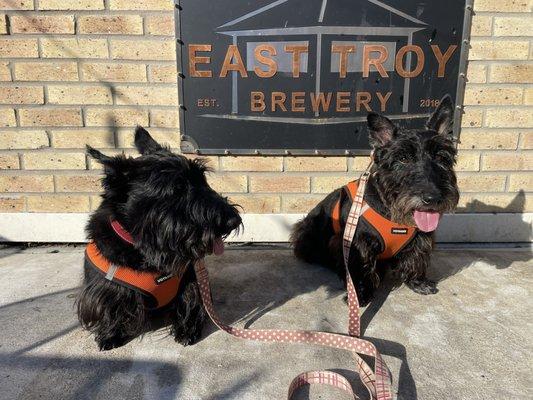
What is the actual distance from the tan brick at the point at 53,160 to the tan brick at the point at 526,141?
4.19m

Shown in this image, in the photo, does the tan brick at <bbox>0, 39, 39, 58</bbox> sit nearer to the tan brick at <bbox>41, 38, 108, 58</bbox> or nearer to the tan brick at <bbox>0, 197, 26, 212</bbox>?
the tan brick at <bbox>41, 38, 108, 58</bbox>

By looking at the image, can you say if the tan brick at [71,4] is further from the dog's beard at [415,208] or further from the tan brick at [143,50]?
the dog's beard at [415,208]

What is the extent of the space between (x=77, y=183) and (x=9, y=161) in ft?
2.11

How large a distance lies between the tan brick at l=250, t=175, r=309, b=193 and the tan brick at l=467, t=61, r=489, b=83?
1.77 metres

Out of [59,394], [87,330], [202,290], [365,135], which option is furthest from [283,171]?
[59,394]

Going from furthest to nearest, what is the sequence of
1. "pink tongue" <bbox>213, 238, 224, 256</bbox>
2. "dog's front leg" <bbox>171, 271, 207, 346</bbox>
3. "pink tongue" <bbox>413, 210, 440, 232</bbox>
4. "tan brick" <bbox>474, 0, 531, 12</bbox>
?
"tan brick" <bbox>474, 0, 531, 12</bbox> < "pink tongue" <bbox>413, 210, 440, 232</bbox> < "dog's front leg" <bbox>171, 271, 207, 346</bbox> < "pink tongue" <bbox>213, 238, 224, 256</bbox>

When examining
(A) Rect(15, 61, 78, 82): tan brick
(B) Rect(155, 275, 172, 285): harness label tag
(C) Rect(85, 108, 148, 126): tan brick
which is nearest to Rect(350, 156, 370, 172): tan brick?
(C) Rect(85, 108, 148, 126): tan brick

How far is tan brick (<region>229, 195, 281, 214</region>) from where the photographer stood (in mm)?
3959

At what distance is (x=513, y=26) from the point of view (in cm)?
361

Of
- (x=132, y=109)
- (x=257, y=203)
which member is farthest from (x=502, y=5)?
(x=132, y=109)

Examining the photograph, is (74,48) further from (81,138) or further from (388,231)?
(388,231)

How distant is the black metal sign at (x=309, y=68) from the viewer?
351cm

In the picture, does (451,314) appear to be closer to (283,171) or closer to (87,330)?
(283,171)

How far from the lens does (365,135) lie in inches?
150
